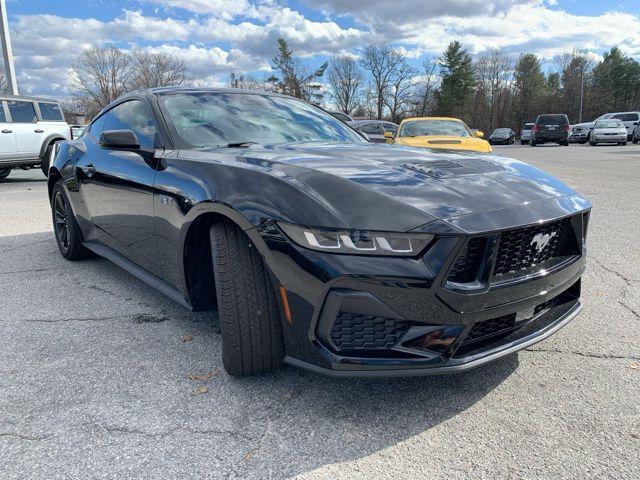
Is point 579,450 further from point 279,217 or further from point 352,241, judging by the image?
point 279,217

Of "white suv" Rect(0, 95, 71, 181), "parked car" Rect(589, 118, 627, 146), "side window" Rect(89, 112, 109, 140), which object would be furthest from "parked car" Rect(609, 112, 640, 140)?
"side window" Rect(89, 112, 109, 140)

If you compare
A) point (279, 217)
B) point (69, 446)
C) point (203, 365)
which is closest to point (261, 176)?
point (279, 217)

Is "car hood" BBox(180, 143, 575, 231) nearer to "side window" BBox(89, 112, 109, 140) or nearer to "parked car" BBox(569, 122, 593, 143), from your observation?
"side window" BBox(89, 112, 109, 140)

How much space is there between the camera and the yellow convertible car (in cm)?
912

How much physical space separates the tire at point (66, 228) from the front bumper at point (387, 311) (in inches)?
119

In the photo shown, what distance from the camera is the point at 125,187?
310 centimetres

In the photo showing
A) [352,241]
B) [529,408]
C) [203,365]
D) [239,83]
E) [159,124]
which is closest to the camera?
[352,241]

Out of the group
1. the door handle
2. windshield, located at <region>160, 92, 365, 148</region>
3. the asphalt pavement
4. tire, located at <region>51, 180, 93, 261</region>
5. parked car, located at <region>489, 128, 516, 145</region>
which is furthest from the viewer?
parked car, located at <region>489, 128, 516, 145</region>

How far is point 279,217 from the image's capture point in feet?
6.39

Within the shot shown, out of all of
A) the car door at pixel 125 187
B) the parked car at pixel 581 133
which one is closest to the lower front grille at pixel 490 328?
the car door at pixel 125 187

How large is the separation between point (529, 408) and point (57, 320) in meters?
2.81

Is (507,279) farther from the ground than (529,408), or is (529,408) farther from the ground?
(507,279)

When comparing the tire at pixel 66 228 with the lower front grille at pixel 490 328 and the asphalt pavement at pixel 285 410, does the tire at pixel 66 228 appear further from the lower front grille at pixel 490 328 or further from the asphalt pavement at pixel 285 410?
the lower front grille at pixel 490 328

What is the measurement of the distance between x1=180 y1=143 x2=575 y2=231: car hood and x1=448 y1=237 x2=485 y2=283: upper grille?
128 mm
